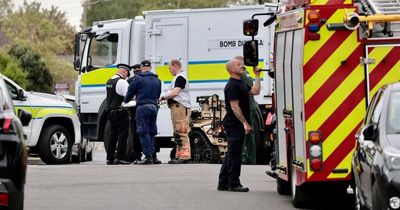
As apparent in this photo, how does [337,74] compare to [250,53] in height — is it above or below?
below

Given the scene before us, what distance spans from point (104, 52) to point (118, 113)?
12.6 ft

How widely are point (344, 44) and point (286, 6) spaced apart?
6.22ft

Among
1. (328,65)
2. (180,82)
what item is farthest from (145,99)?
(328,65)

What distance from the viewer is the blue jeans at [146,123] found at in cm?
2092

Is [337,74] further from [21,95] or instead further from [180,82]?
[21,95]

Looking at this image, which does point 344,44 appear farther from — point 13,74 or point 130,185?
point 13,74

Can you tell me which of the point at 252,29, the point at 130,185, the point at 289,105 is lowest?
the point at 130,185

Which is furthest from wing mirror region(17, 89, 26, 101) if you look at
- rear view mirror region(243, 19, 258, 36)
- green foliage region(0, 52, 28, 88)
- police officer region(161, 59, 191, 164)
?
green foliage region(0, 52, 28, 88)

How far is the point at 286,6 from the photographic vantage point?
574 inches

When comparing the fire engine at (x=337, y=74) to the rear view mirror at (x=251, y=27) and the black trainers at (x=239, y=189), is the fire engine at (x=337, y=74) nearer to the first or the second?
the black trainers at (x=239, y=189)

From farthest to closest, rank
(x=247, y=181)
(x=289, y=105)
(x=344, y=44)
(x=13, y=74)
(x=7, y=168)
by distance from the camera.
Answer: (x=13, y=74) → (x=247, y=181) → (x=289, y=105) → (x=344, y=44) → (x=7, y=168)

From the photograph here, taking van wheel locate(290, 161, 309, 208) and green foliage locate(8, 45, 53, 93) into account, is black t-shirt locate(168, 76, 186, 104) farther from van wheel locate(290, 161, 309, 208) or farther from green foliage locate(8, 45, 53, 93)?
green foliage locate(8, 45, 53, 93)

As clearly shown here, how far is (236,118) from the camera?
1577 cm

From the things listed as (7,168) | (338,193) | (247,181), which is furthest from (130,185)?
(7,168)
